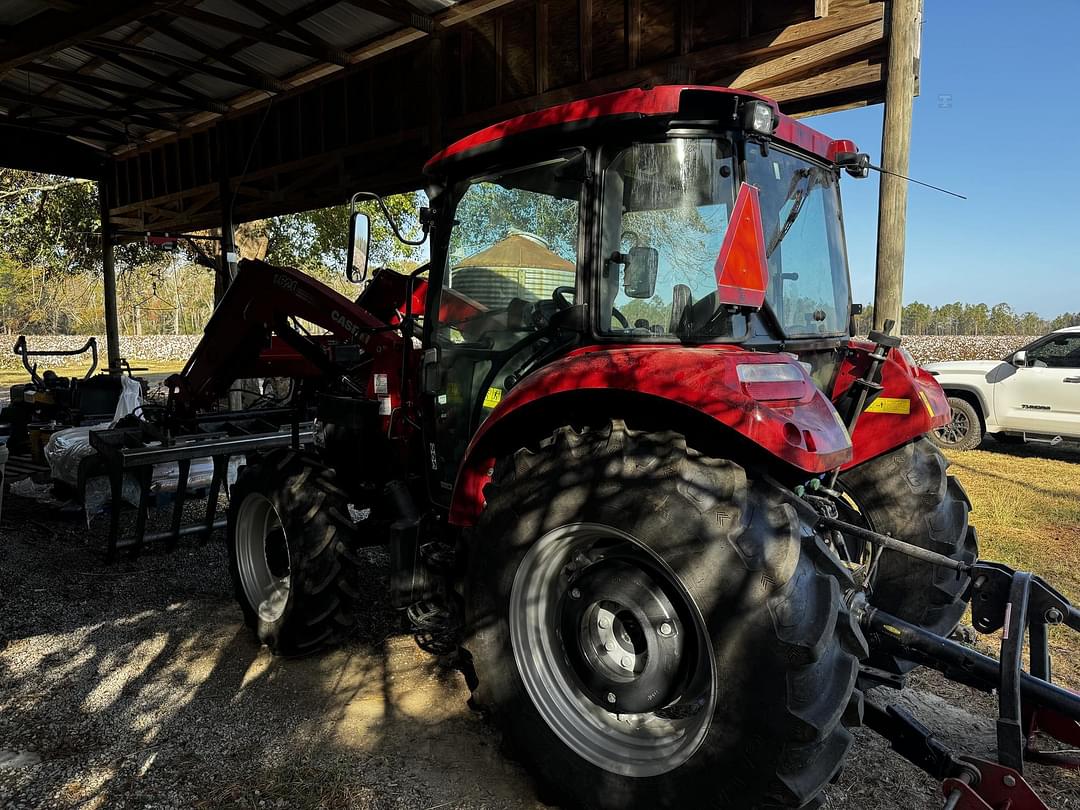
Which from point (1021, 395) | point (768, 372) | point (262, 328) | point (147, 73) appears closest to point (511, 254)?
point (768, 372)

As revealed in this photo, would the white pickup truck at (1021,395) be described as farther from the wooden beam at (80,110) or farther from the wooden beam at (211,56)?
the wooden beam at (80,110)

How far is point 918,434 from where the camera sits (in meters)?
3.17

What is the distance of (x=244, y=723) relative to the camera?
3.08 metres

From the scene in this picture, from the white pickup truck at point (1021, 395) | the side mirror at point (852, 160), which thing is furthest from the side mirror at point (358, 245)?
the white pickup truck at point (1021, 395)

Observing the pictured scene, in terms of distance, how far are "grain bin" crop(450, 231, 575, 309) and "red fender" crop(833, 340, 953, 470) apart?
Answer: 1.43 meters

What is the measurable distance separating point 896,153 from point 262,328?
4.43 metres

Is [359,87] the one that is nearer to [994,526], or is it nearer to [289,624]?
[289,624]

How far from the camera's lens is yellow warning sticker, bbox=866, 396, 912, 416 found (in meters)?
3.18

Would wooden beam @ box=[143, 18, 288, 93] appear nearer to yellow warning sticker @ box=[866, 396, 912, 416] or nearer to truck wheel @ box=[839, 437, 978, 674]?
yellow warning sticker @ box=[866, 396, 912, 416]

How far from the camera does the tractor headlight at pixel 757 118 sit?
7.84ft

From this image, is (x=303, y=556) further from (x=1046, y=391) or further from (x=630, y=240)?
(x=1046, y=391)

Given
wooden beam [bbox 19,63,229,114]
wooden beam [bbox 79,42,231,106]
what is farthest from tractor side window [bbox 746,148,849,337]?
wooden beam [bbox 19,63,229,114]

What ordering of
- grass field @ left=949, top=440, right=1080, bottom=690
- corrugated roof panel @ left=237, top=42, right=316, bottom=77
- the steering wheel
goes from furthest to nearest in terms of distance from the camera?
corrugated roof panel @ left=237, top=42, right=316, bottom=77 → grass field @ left=949, top=440, right=1080, bottom=690 → the steering wheel

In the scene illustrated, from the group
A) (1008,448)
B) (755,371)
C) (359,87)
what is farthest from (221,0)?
(1008,448)
